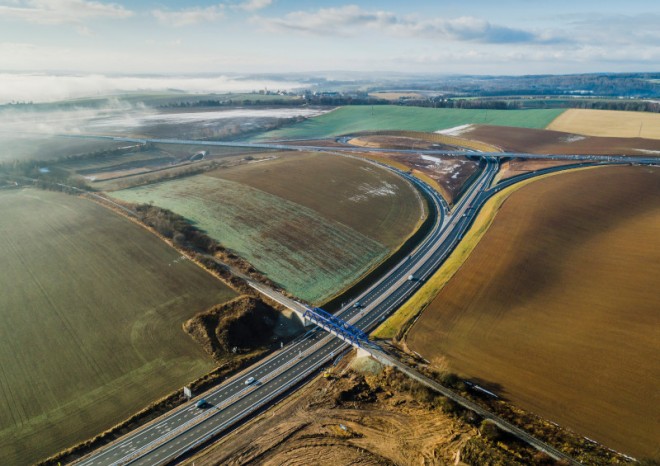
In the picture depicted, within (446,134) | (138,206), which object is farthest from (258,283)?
Result: (446,134)

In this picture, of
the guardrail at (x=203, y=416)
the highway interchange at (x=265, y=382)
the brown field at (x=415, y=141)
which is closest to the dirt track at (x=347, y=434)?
the highway interchange at (x=265, y=382)

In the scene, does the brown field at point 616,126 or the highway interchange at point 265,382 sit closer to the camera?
the highway interchange at point 265,382

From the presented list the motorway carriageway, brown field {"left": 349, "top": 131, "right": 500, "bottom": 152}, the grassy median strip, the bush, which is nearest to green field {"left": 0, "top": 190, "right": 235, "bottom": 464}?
the motorway carriageway

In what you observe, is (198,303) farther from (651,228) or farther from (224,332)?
(651,228)

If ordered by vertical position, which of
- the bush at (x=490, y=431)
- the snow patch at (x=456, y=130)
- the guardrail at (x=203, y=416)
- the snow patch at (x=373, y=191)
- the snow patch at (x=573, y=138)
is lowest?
the guardrail at (x=203, y=416)

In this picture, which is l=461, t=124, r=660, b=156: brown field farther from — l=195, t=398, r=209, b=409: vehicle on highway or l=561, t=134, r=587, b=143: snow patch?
l=195, t=398, r=209, b=409: vehicle on highway

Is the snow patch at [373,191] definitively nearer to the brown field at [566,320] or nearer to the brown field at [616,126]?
the brown field at [566,320]
